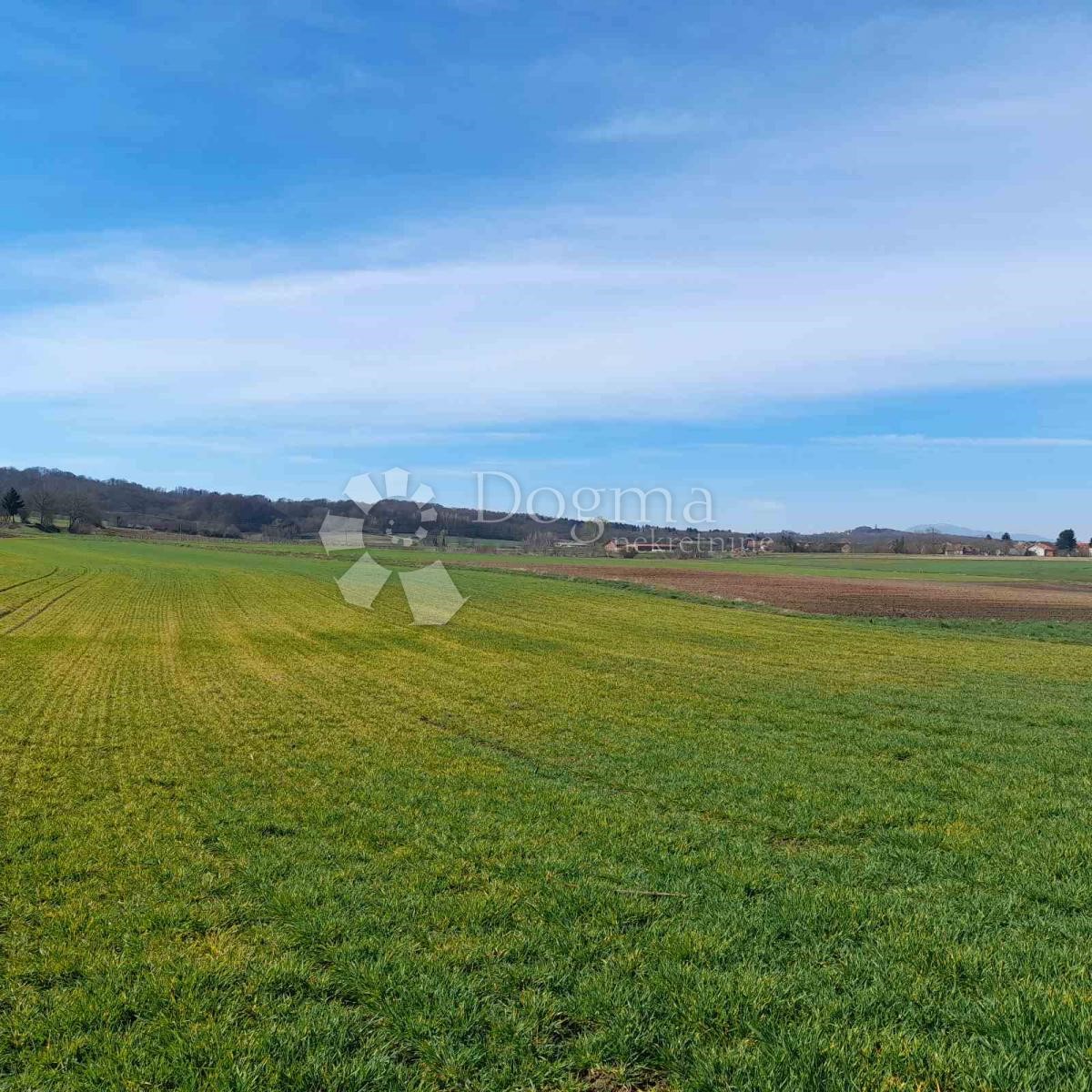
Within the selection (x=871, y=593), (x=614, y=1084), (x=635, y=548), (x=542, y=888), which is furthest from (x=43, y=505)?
(x=614, y=1084)

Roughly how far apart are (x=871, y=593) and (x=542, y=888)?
5082 cm

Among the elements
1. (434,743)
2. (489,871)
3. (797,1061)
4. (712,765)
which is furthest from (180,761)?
(797,1061)

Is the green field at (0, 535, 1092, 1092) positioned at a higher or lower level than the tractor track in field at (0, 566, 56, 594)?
lower

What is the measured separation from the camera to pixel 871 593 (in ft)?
172

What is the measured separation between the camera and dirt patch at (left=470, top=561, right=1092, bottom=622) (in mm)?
40088

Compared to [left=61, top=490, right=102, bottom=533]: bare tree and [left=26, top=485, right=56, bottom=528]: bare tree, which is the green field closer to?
[left=26, top=485, right=56, bottom=528]: bare tree

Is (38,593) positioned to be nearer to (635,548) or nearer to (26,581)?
(26,581)

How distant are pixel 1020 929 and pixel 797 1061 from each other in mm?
2605

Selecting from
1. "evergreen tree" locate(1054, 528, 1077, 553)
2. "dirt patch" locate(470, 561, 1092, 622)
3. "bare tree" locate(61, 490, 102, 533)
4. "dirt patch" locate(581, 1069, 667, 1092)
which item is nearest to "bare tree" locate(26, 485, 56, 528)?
"bare tree" locate(61, 490, 102, 533)

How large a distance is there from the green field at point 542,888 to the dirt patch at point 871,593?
25.9 m

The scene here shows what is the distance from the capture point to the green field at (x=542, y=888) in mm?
4254

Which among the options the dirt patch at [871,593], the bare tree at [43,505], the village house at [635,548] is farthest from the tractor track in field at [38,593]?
the bare tree at [43,505]

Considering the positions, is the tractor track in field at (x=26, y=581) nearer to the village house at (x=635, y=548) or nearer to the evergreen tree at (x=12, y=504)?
the village house at (x=635, y=548)

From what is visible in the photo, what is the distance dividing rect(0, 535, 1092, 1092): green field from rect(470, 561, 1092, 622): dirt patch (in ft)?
85.1
